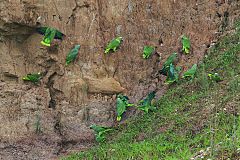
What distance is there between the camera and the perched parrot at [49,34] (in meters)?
8.67

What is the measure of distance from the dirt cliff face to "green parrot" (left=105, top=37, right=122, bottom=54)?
0.15 m

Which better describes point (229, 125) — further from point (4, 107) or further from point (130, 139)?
point (4, 107)

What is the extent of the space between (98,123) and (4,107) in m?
1.76

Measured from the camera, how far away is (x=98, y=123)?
8.60 meters

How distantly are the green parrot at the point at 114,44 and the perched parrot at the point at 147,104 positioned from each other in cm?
120

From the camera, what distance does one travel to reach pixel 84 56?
8.92 meters

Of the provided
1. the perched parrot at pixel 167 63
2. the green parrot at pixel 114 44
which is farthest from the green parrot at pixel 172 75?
the green parrot at pixel 114 44

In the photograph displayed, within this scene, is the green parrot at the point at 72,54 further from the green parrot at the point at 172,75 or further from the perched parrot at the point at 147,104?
the green parrot at the point at 172,75

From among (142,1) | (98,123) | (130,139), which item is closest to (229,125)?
(130,139)

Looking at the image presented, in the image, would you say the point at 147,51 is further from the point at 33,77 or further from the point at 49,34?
the point at 33,77

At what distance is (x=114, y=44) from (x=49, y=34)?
48.5 inches

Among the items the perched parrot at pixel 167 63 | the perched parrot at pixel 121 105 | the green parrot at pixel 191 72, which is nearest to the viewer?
the green parrot at pixel 191 72

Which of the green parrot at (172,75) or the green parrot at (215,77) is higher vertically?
the green parrot at (215,77)

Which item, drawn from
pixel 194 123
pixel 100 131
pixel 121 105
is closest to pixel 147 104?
pixel 121 105
